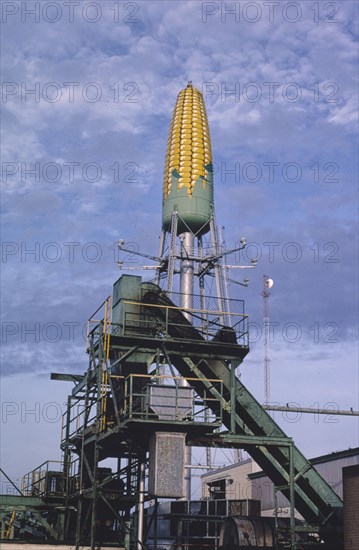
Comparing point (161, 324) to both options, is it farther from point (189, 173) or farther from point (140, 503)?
point (189, 173)

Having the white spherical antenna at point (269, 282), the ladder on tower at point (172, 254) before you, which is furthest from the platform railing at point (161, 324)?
the white spherical antenna at point (269, 282)

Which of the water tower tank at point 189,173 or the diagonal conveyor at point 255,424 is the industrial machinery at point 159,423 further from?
the water tower tank at point 189,173

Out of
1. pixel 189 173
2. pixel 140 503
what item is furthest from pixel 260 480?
pixel 189 173

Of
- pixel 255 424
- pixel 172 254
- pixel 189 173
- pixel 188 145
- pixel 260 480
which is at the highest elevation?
pixel 188 145

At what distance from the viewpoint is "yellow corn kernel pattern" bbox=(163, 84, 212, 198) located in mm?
54438

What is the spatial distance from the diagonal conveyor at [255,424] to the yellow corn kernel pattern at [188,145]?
22598mm

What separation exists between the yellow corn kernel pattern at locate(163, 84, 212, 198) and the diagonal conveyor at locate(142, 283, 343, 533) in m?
22.6

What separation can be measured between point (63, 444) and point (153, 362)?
7757 millimetres

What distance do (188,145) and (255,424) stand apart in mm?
27115

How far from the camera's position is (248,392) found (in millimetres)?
32531

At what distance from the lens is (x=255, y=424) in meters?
32.6

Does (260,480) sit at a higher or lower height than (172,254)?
lower

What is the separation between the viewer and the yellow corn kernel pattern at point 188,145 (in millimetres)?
54438

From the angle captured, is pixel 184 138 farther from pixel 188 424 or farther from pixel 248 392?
pixel 188 424
